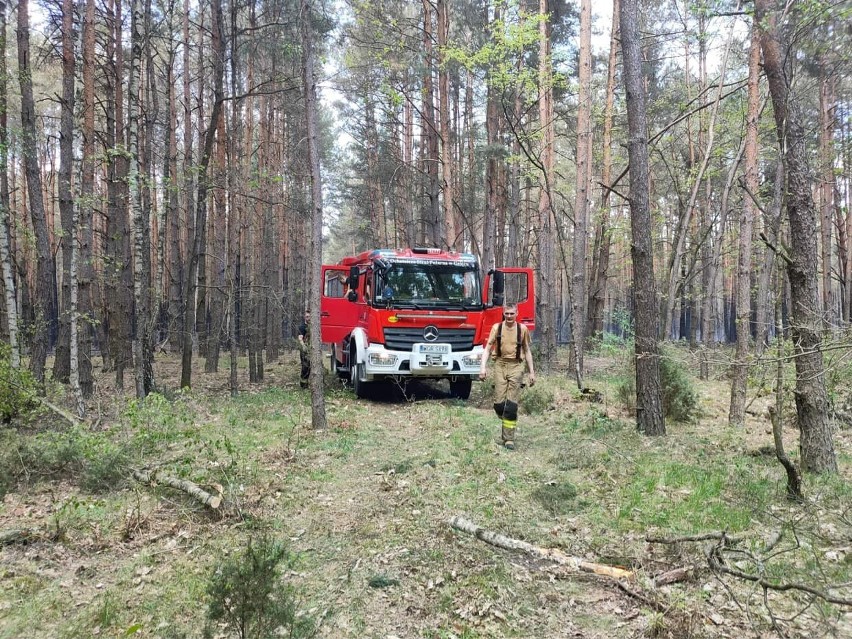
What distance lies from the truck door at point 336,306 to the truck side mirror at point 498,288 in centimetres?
334

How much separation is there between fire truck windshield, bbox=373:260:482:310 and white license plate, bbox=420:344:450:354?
83 cm

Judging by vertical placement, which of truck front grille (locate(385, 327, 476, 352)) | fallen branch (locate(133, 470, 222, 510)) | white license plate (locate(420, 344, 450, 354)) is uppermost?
truck front grille (locate(385, 327, 476, 352))

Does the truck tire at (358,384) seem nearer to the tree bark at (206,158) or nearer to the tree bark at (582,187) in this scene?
the tree bark at (206,158)

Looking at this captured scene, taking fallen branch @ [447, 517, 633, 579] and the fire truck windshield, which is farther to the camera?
the fire truck windshield

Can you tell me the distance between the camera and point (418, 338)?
10773mm

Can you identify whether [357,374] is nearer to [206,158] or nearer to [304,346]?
[304,346]

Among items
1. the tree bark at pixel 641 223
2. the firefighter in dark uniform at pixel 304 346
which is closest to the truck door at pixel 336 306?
the firefighter in dark uniform at pixel 304 346

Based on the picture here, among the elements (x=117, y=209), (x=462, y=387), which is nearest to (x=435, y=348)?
(x=462, y=387)

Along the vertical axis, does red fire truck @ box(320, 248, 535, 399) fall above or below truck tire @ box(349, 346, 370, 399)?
above

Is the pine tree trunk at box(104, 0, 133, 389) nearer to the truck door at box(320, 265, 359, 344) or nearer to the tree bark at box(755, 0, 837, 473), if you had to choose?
the truck door at box(320, 265, 359, 344)

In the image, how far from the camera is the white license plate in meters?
10.7

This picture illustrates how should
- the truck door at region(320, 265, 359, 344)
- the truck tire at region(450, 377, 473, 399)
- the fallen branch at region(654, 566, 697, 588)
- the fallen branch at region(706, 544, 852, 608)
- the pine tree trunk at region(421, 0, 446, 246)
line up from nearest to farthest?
the fallen branch at region(706, 544, 852, 608) → the fallen branch at region(654, 566, 697, 588) → the truck tire at region(450, 377, 473, 399) → the truck door at region(320, 265, 359, 344) → the pine tree trunk at region(421, 0, 446, 246)

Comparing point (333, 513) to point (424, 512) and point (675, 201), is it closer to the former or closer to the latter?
point (424, 512)

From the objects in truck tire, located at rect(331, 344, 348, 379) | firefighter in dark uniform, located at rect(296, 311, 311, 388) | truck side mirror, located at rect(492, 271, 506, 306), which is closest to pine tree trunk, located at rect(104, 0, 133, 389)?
firefighter in dark uniform, located at rect(296, 311, 311, 388)
